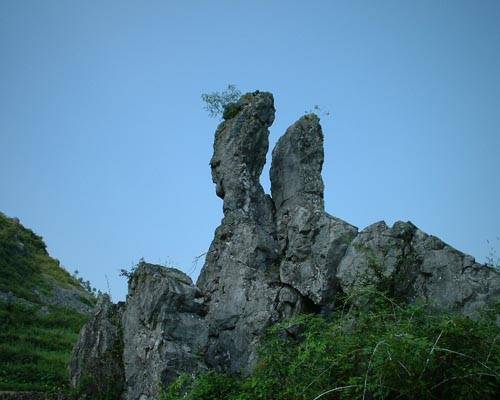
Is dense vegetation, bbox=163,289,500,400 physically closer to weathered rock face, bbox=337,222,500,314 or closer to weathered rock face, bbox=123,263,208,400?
weathered rock face, bbox=123,263,208,400

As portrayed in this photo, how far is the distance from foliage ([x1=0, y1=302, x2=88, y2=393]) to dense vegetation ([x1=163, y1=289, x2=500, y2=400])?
41.4ft

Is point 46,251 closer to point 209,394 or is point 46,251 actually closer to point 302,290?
point 302,290

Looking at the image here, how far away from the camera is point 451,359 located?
9.90 metres

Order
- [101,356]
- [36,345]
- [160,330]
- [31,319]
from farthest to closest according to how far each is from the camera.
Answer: [31,319] < [36,345] < [101,356] < [160,330]

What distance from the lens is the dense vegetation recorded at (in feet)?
30.9

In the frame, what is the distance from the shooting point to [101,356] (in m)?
21.2

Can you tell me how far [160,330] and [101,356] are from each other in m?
3.65

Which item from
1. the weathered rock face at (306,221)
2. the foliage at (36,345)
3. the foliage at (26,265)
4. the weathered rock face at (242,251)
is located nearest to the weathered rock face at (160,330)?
the weathered rock face at (242,251)

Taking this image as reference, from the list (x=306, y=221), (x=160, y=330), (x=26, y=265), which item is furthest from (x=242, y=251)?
(x=26, y=265)

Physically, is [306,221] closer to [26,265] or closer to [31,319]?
[31,319]

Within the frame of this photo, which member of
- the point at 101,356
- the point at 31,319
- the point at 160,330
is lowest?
the point at 101,356

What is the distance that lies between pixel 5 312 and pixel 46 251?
2002 cm

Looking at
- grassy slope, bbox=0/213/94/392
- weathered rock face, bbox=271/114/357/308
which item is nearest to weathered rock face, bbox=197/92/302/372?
weathered rock face, bbox=271/114/357/308

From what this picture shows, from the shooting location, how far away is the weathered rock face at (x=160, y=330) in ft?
59.5
